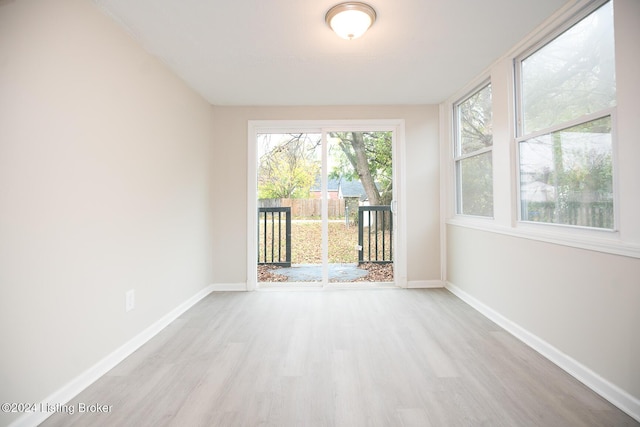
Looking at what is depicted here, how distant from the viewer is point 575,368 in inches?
67.6

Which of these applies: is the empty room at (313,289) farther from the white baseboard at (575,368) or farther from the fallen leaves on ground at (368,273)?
the fallen leaves on ground at (368,273)

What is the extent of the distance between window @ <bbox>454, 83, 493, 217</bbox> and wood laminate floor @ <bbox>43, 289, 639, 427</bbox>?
3.84 feet

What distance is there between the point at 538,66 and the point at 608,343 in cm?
191

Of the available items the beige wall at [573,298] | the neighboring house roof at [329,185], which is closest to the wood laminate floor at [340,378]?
the beige wall at [573,298]

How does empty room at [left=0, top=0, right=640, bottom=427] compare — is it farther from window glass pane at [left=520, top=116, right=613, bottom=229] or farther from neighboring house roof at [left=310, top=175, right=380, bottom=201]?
neighboring house roof at [left=310, top=175, right=380, bottom=201]

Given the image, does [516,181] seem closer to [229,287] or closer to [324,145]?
[324,145]

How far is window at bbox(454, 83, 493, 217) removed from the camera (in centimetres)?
279

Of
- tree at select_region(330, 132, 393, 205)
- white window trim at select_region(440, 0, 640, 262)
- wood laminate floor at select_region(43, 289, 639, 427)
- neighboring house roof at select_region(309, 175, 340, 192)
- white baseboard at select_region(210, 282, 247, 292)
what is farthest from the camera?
tree at select_region(330, 132, 393, 205)

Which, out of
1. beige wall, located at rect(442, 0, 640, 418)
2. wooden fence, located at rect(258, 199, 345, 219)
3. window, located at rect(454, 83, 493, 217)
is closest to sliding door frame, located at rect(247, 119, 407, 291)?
wooden fence, located at rect(258, 199, 345, 219)

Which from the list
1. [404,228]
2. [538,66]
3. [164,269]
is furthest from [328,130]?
[164,269]

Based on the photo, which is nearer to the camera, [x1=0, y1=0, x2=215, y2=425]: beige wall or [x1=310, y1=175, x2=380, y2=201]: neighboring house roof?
[x1=0, y1=0, x2=215, y2=425]: beige wall

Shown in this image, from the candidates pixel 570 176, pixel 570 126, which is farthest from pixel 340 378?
pixel 570 126

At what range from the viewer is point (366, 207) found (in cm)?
403

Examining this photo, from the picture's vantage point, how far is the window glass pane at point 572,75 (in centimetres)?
163
